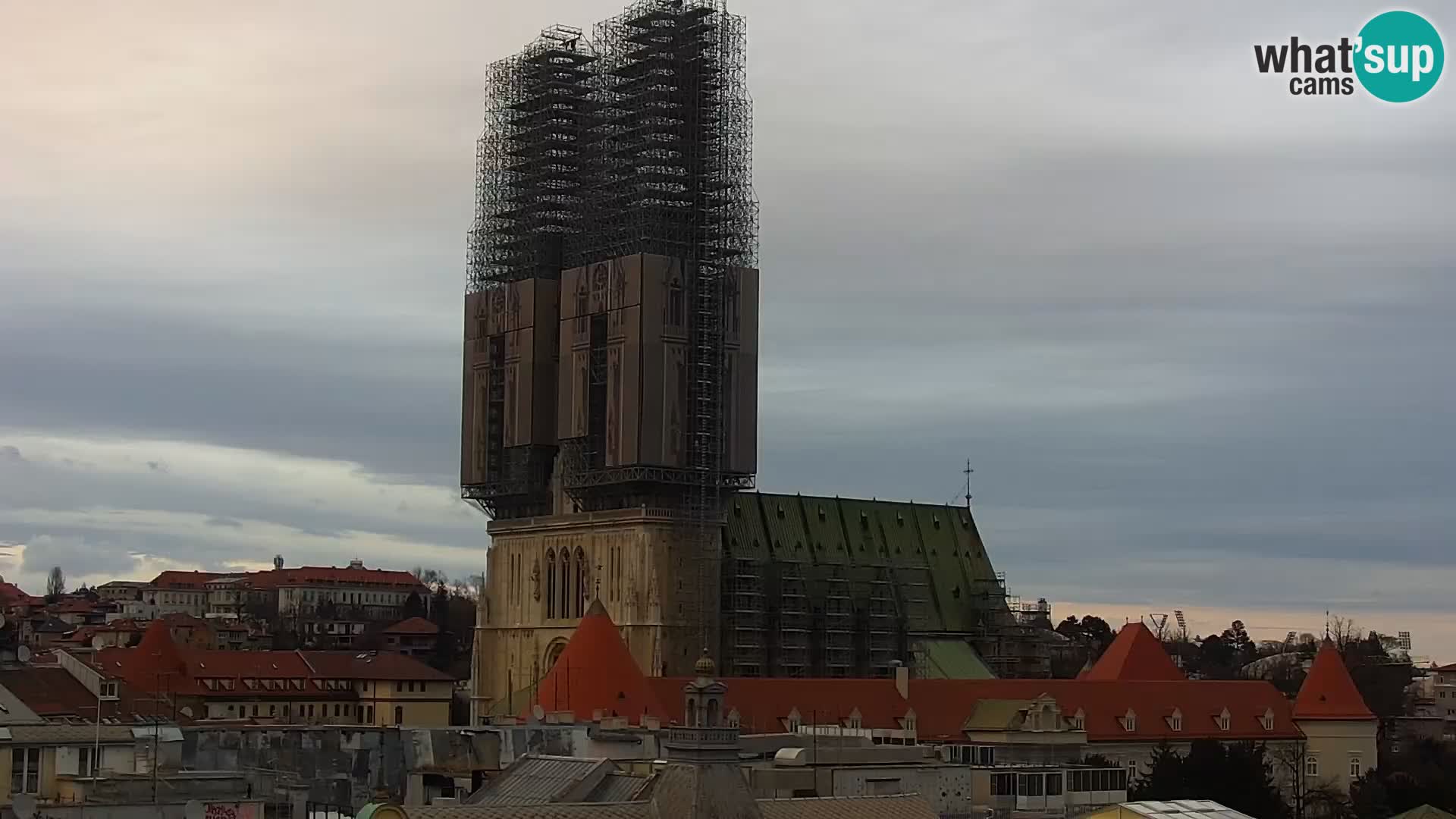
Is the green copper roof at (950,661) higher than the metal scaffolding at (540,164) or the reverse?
the reverse

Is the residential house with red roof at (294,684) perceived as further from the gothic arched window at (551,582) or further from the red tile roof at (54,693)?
the red tile roof at (54,693)

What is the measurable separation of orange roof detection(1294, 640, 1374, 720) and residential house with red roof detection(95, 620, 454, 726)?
178 ft

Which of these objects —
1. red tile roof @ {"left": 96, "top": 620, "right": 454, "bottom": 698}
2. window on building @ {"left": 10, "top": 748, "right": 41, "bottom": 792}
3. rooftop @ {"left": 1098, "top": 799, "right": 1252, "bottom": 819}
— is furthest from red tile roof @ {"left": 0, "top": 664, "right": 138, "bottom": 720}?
rooftop @ {"left": 1098, "top": 799, "right": 1252, "bottom": 819}

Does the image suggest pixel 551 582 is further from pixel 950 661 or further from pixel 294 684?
pixel 294 684

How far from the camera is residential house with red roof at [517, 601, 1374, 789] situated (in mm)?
109250

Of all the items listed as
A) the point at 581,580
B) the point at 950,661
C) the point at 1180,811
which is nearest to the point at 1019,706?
the point at 950,661

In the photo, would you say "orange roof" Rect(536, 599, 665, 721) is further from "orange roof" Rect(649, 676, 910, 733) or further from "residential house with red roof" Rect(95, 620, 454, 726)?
"residential house with red roof" Rect(95, 620, 454, 726)

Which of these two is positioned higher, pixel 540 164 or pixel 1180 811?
pixel 540 164

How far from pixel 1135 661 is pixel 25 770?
87.6m

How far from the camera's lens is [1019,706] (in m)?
114

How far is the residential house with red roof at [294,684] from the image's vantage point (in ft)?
439

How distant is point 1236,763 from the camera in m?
102

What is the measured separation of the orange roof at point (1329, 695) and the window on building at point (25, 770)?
288 feet

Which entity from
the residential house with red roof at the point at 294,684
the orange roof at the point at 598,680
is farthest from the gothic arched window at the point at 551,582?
the orange roof at the point at 598,680
